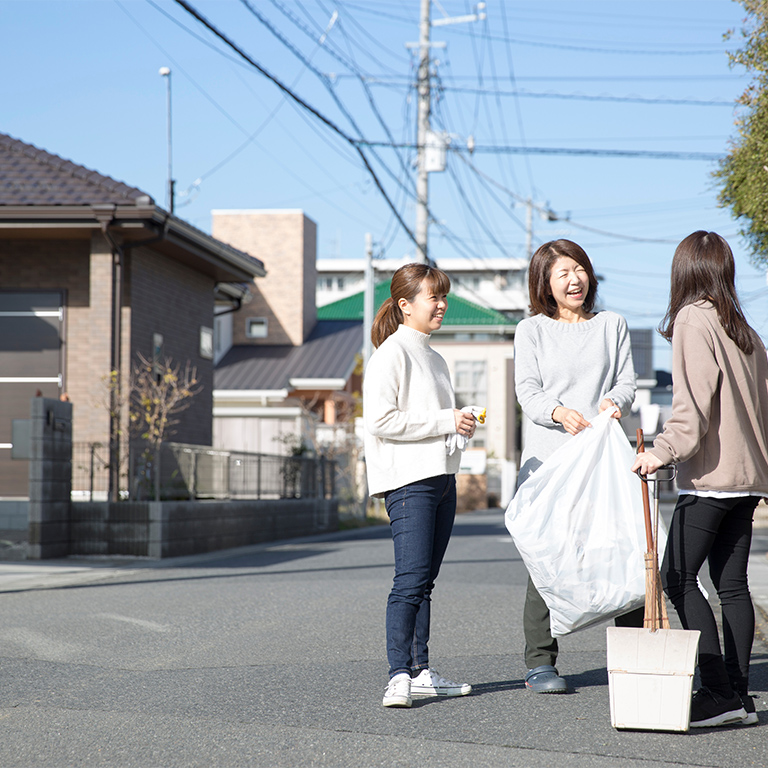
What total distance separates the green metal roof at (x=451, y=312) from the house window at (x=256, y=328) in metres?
8.57

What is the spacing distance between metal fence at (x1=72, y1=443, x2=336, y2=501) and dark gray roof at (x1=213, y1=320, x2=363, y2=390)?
9.48 m

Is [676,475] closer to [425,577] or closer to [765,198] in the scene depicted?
[425,577]

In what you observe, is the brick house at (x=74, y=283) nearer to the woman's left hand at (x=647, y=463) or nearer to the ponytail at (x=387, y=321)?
the ponytail at (x=387, y=321)

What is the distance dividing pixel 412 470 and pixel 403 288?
77 centimetres

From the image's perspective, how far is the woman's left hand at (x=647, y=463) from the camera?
3455 millimetres

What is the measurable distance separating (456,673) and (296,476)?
1281 centimetres

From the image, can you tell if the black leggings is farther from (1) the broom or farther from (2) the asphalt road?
(2) the asphalt road

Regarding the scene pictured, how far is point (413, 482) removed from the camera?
390 cm

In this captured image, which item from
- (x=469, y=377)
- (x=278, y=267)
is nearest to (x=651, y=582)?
(x=278, y=267)

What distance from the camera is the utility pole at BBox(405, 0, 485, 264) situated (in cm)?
1986

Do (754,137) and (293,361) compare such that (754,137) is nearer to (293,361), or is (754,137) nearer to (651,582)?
(651,582)

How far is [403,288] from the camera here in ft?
13.6

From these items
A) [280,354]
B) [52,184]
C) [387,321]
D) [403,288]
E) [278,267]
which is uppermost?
[278,267]

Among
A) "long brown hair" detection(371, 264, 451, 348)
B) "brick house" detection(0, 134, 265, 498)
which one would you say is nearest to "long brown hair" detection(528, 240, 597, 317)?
"long brown hair" detection(371, 264, 451, 348)
